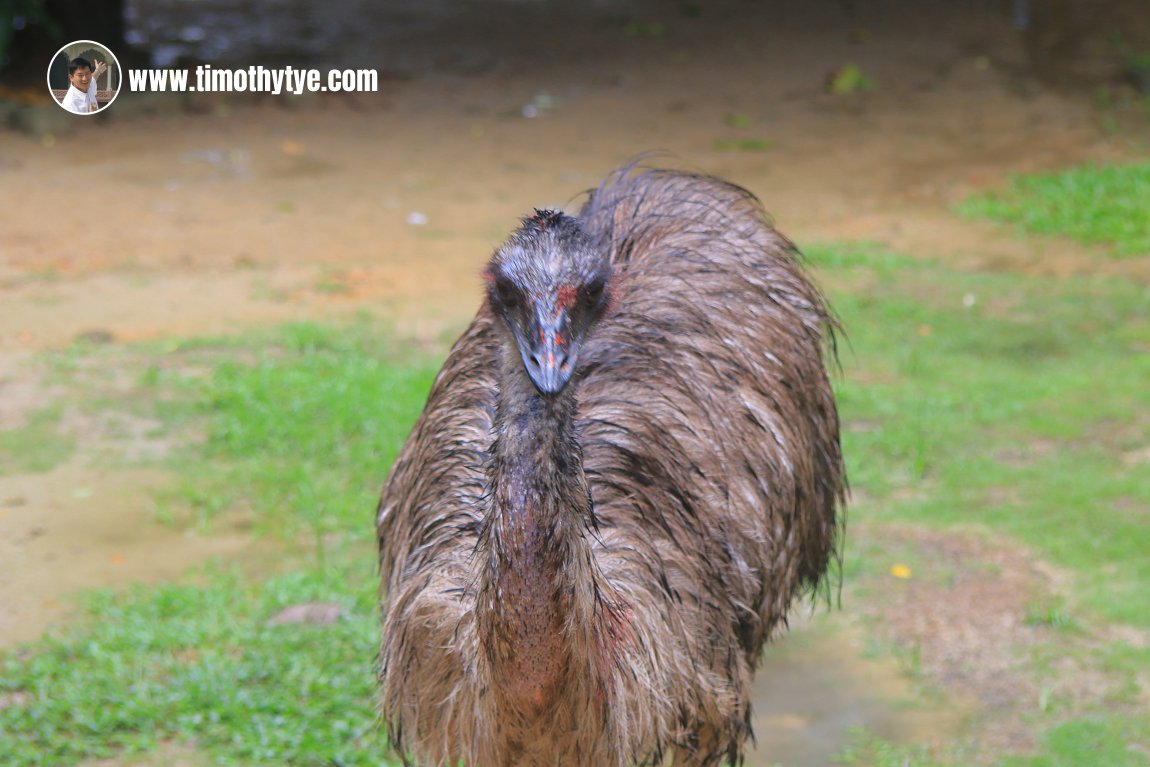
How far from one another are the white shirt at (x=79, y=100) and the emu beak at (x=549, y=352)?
734 centimetres

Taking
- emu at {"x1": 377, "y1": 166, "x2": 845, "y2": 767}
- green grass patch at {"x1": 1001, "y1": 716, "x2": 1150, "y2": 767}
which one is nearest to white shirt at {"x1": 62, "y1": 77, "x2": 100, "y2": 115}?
emu at {"x1": 377, "y1": 166, "x2": 845, "y2": 767}

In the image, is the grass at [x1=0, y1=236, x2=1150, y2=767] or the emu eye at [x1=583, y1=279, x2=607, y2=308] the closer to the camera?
the emu eye at [x1=583, y1=279, x2=607, y2=308]

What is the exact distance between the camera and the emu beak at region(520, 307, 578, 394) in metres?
2.44

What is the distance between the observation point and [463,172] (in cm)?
966

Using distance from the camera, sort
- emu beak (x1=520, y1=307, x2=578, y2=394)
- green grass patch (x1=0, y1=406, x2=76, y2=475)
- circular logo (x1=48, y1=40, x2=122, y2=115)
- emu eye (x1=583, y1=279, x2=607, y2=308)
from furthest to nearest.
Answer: circular logo (x1=48, y1=40, x2=122, y2=115) → green grass patch (x1=0, y1=406, x2=76, y2=475) → emu eye (x1=583, y1=279, x2=607, y2=308) → emu beak (x1=520, y1=307, x2=578, y2=394)

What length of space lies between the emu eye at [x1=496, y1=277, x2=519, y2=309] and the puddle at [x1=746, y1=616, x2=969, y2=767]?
2065 mm

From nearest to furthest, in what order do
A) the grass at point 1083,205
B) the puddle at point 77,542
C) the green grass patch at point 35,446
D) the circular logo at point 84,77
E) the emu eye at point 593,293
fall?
the emu eye at point 593,293, the puddle at point 77,542, the green grass patch at point 35,446, the grass at point 1083,205, the circular logo at point 84,77

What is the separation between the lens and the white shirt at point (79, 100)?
29.8ft

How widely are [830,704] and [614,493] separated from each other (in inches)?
62.6

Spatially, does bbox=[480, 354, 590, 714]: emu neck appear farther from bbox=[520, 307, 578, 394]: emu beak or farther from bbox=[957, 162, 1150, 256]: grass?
bbox=[957, 162, 1150, 256]: grass

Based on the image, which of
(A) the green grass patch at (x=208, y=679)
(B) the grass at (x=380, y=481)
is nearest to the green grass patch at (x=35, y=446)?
(B) the grass at (x=380, y=481)

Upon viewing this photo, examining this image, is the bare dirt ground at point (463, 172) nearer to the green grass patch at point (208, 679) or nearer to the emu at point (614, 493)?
the green grass patch at point (208, 679)

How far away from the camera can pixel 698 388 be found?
11.5 ft

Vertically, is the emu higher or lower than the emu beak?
lower
